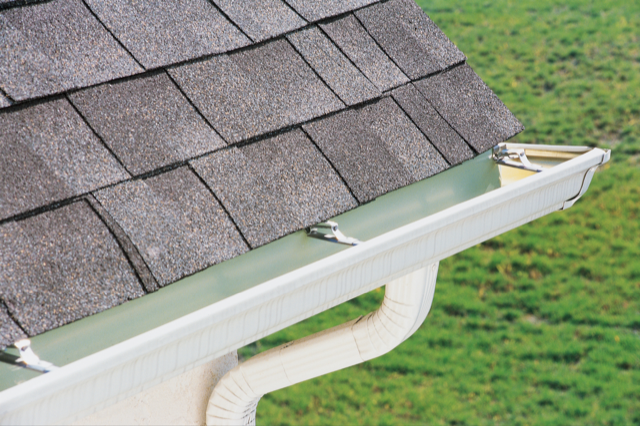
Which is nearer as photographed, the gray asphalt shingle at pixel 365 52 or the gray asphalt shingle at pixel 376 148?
the gray asphalt shingle at pixel 376 148

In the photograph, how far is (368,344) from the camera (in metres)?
2.58

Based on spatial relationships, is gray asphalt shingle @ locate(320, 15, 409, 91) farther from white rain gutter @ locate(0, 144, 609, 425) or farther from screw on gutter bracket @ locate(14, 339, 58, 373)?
screw on gutter bracket @ locate(14, 339, 58, 373)

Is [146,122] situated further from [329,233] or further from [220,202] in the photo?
[329,233]

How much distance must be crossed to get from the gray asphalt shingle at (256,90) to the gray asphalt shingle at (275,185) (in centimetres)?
6

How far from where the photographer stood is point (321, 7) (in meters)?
2.28

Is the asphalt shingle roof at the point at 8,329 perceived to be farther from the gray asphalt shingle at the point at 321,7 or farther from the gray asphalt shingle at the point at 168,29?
the gray asphalt shingle at the point at 321,7

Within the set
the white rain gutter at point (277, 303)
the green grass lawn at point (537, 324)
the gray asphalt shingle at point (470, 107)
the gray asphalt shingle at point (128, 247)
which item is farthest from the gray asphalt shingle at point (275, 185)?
the green grass lawn at point (537, 324)

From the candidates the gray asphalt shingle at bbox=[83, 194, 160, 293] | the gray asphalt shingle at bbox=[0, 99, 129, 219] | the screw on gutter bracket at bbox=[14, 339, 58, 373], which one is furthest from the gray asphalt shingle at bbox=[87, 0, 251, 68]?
the screw on gutter bracket at bbox=[14, 339, 58, 373]

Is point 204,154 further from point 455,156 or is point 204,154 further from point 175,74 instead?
point 455,156

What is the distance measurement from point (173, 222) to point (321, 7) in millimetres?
985

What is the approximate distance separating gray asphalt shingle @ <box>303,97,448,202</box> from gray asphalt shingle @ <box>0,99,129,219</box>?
0.60 meters

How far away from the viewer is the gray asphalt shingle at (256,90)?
1.90m

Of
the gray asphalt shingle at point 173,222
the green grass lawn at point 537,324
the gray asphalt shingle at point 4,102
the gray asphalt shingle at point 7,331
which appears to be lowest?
the gray asphalt shingle at point 7,331

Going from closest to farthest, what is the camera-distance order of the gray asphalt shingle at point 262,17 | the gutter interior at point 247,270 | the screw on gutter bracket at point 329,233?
the gutter interior at point 247,270 < the screw on gutter bracket at point 329,233 < the gray asphalt shingle at point 262,17
